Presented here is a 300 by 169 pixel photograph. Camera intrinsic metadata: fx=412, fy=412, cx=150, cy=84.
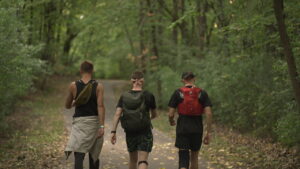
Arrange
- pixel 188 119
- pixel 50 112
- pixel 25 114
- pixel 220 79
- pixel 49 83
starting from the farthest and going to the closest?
1. pixel 49 83
2. pixel 50 112
3. pixel 25 114
4. pixel 220 79
5. pixel 188 119

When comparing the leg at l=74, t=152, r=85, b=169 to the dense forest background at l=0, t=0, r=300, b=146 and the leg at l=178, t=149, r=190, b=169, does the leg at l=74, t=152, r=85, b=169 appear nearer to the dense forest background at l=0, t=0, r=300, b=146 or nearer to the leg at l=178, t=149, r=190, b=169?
the leg at l=178, t=149, r=190, b=169

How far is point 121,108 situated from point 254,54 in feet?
28.8

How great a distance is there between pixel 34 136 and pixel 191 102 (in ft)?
31.2

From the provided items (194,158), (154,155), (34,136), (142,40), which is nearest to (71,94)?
(194,158)

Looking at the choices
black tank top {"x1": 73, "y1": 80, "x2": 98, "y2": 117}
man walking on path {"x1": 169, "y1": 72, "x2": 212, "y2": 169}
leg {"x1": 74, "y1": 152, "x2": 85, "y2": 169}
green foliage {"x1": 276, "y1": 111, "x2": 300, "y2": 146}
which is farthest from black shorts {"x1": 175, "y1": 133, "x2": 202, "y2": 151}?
green foliage {"x1": 276, "y1": 111, "x2": 300, "y2": 146}

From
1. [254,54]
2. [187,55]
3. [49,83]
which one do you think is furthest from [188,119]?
[49,83]

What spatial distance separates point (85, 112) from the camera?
6586 mm

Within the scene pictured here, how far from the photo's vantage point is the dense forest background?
943 cm

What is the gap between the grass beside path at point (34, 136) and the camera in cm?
1037

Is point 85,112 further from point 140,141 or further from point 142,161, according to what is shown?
point 142,161

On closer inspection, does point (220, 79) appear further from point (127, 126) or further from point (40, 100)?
point (40, 100)

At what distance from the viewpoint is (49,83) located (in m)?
37.9

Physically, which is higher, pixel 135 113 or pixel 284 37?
pixel 284 37

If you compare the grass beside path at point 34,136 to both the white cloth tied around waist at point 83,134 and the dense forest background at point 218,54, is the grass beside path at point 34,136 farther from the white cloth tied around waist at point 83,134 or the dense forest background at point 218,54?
the white cloth tied around waist at point 83,134
